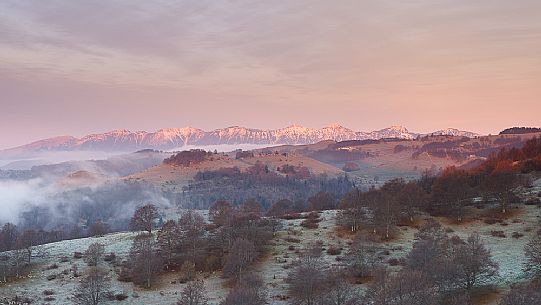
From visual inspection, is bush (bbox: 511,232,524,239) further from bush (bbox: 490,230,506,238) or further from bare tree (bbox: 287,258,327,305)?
bare tree (bbox: 287,258,327,305)

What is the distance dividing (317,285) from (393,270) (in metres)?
21.6

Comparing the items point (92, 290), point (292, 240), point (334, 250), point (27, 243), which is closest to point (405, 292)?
point (334, 250)

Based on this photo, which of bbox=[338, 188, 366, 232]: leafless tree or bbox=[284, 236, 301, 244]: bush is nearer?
bbox=[284, 236, 301, 244]: bush

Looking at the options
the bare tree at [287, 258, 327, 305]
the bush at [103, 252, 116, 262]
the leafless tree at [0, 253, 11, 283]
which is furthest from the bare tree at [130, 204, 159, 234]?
the bare tree at [287, 258, 327, 305]


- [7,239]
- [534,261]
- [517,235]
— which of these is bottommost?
[7,239]

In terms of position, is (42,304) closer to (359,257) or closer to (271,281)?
(271,281)

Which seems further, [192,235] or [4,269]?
[192,235]

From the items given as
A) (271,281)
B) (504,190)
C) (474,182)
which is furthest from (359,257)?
(474,182)

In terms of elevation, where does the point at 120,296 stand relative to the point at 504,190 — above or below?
below

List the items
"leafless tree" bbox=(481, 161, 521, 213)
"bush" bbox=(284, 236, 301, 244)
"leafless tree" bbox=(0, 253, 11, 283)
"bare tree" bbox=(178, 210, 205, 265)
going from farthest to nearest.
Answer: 1. "leafless tree" bbox=(481, 161, 521, 213)
2. "bush" bbox=(284, 236, 301, 244)
3. "bare tree" bbox=(178, 210, 205, 265)
4. "leafless tree" bbox=(0, 253, 11, 283)

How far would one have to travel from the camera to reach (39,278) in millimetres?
91875

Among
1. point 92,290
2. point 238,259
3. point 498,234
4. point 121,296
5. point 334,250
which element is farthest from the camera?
point 334,250

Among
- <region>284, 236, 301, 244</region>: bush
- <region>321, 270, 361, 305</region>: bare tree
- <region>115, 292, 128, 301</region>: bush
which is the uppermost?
<region>321, 270, 361, 305</region>: bare tree

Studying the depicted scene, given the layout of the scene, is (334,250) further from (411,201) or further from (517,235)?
(517,235)
